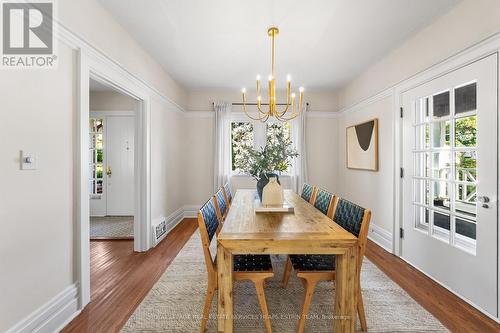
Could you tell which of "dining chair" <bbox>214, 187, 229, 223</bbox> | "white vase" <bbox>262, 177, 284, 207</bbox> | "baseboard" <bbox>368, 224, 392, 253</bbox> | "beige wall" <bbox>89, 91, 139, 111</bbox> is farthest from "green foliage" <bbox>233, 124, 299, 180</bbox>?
"beige wall" <bbox>89, 91, 139, 111</bbox>

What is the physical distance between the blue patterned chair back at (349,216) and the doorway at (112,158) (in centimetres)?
431

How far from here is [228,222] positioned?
1.90 meters

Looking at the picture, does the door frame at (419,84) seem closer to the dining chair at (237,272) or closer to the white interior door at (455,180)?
the white interior door at (455,180)

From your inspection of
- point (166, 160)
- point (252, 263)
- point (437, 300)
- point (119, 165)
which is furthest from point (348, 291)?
point (119, 165)

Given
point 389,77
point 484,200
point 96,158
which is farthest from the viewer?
point 96,158

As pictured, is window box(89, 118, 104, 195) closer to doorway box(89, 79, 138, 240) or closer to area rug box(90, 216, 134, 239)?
doorway box(89, 79, 138, 240)

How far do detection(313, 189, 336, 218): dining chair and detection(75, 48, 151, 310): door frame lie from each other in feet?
6.89

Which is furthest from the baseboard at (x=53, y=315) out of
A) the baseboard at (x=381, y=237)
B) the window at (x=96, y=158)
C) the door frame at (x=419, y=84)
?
the window at (x=96, y=158)

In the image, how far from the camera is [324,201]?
247cm

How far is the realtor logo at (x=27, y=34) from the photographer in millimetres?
1494

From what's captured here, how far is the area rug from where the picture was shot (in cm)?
390

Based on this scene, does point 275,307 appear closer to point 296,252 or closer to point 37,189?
point 296,252

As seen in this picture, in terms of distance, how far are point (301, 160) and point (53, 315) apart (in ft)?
13.5

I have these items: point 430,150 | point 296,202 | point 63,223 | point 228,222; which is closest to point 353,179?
point 430,150
